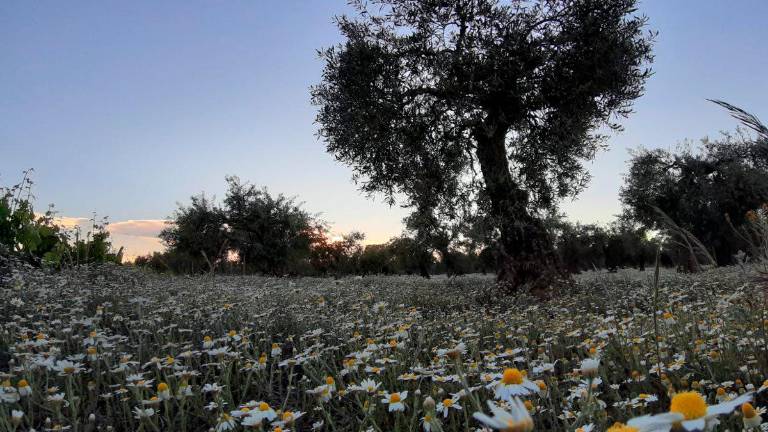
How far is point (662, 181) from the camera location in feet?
94.2

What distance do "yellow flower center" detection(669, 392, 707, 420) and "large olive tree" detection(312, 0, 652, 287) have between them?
12.2 meters

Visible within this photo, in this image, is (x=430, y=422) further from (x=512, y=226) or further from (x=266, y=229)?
(x=266, y=229)

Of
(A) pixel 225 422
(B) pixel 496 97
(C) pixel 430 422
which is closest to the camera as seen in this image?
(C) pixel 430 422

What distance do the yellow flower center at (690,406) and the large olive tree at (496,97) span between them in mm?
12189

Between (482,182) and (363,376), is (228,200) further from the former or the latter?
(363,376)

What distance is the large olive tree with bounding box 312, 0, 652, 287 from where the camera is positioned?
521 inches

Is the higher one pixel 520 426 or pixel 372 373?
pixel 520 426

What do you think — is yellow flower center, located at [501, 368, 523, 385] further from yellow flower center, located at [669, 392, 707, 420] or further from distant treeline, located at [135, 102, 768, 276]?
distant treeline, located at [135, 102, 768, 276]

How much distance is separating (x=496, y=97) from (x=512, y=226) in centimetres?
317

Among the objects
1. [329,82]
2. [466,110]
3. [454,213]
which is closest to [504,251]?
[454,213]

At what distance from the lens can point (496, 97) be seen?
44.4 ft

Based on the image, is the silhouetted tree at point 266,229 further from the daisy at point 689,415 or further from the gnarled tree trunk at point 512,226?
the daisy at point 689,415

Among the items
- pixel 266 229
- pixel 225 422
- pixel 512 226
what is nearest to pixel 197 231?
pixel 266 229

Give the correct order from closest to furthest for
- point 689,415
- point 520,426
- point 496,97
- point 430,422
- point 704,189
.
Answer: point 520,426
point 689,415
point 430,422
point 496,97
point 704,189
